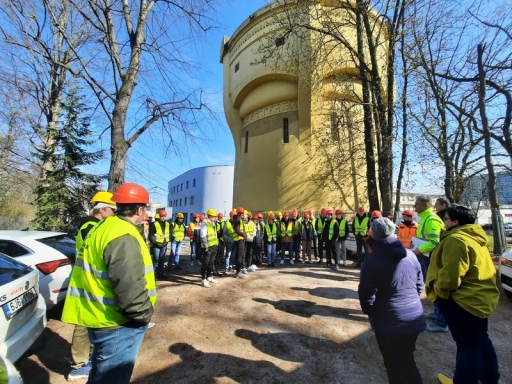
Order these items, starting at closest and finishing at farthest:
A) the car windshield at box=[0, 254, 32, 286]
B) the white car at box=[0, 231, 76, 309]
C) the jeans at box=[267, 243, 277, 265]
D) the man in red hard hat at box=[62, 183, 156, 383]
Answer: the man in red hard hat at box=[62, 183, 156, 383] < the car windshield at box=[0, 254, 32, 286] < the white car at box=[0, 231, 76, 309] < the jeans at box=[267, 243, 277, 265]

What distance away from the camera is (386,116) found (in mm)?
10266

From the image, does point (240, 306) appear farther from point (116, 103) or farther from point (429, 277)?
point (116, 103)

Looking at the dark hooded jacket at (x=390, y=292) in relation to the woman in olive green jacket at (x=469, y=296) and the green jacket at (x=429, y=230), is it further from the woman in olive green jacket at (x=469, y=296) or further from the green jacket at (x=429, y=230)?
the green jacket at (x=429, y=230)

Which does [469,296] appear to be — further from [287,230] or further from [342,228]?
[287,230]

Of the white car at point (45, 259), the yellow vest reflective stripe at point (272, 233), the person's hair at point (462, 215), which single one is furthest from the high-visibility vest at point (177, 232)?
the person's hair at point (462, 215)

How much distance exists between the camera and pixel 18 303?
8.90 ft

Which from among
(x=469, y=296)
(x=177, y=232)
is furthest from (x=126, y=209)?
(x=177, y=232)

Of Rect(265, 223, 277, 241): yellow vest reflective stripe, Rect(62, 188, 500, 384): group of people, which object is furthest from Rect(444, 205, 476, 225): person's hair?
Rect(265, 223, 277, 241): yellow vest reflective stripe

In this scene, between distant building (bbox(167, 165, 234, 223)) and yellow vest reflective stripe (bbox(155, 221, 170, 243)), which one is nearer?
yellow vest reflective stripe (bbox(155, 221, 170, 243))

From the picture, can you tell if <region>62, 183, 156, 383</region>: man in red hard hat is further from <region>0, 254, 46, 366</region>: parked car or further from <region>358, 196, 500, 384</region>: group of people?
<region>358, 196, 500, 384</region>: group of people

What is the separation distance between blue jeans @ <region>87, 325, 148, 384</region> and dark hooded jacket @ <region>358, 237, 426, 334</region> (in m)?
1.99

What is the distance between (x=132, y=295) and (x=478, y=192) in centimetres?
1903

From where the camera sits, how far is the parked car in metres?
2.49

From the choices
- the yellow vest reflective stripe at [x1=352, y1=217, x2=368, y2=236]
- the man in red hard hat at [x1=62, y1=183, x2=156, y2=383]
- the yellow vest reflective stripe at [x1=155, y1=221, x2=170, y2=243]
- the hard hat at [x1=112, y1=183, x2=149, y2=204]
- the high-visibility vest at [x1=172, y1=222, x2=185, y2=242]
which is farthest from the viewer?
the high-visibility vest at [x1=172, y1=222, x2=185, y2=242]
